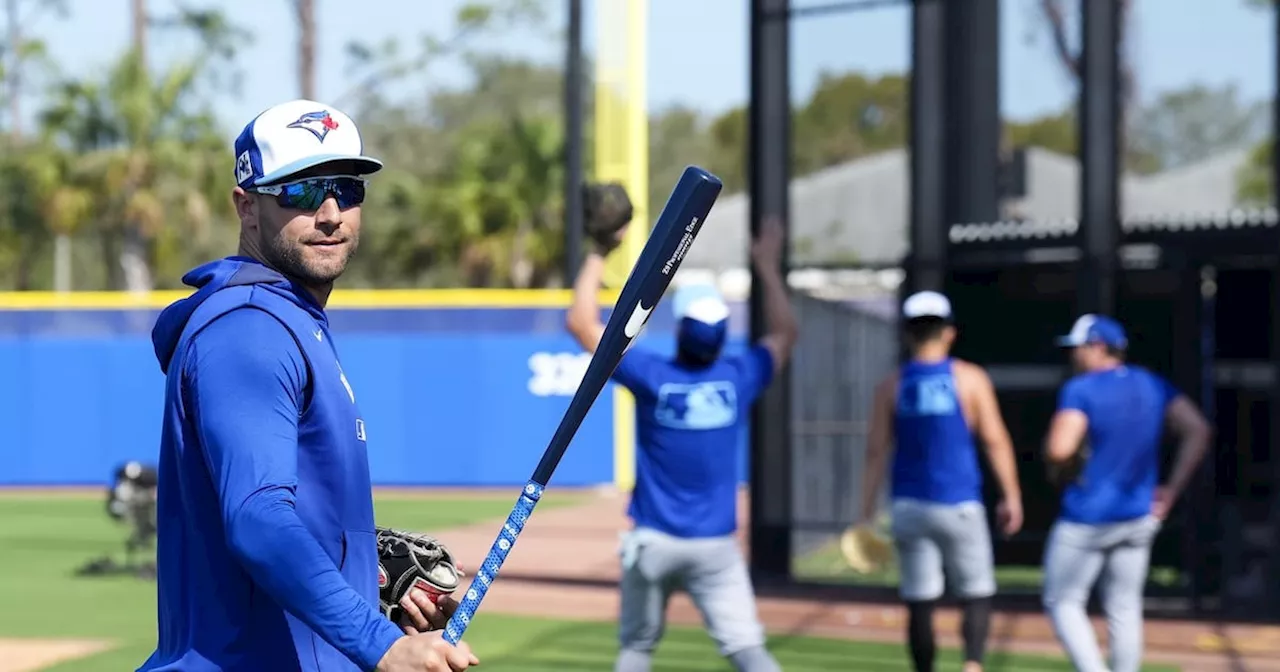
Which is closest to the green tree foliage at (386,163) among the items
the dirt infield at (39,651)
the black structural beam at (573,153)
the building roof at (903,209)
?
the building roof at (903,209)

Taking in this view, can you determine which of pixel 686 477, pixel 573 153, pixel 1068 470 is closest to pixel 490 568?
pixel 686 477

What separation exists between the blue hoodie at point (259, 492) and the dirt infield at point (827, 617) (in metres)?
7.96

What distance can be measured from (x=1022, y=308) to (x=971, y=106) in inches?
84.5

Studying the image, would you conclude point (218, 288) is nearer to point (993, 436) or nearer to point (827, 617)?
point (993, 436)

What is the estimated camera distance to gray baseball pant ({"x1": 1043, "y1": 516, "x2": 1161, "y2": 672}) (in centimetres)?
814

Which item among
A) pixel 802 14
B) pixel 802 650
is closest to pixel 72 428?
pixel 802 14

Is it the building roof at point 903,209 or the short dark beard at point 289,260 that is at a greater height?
the building roof at point 903,209

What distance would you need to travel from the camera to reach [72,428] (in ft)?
86.2

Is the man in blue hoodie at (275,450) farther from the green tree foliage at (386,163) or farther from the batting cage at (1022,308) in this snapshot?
the green tree foliage at (386,163)

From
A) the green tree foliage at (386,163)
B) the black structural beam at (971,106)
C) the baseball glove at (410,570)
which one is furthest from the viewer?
the green tree foliage at (386,163)

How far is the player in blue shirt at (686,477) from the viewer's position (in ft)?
22.7

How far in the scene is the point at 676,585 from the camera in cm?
704

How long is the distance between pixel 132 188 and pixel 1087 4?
35007 millimetres

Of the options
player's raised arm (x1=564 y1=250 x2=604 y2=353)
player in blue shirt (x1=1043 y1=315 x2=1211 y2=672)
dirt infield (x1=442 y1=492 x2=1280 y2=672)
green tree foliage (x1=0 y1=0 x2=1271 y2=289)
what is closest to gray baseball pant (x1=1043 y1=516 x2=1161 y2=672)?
player in blue shirt (x1=1043 y1=315 x2=1211 y2=672)
